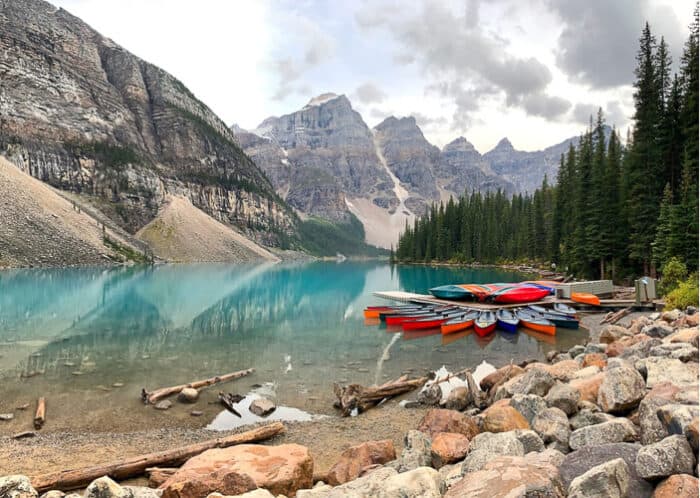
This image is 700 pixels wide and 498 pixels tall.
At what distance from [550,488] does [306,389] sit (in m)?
10.8

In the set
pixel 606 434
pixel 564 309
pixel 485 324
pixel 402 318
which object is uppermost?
pixel 606 434

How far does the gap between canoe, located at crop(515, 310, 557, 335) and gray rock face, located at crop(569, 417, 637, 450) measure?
19.0m

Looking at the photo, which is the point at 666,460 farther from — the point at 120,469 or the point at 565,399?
the point at 120,469

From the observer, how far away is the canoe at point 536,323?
24234mm

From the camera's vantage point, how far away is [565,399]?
8000 mm

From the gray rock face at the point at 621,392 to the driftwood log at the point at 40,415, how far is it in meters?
13.1

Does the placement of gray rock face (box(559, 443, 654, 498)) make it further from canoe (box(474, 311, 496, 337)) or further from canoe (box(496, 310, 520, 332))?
canoe (box(496, 310, 520, 332))

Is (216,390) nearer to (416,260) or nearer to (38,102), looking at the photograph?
(416,260)

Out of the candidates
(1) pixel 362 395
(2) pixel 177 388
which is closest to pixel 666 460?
(1) pixel 362 395

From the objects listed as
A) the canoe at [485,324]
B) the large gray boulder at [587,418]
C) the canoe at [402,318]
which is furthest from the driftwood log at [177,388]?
the canoe at [485,324]

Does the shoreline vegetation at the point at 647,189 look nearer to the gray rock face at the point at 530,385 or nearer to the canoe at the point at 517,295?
the canoe at the point at 517,295

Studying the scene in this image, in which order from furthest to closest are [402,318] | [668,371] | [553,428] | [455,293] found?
1. [455,293]
2. [402,318]
3. [668,371]
4. [553,428]

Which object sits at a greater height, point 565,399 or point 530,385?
point 565,399

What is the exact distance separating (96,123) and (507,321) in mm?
162285
